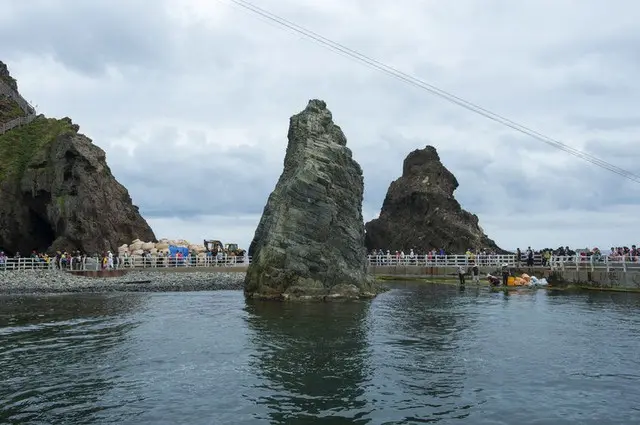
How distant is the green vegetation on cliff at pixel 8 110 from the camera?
99006 millimetres

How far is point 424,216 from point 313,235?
168 ft

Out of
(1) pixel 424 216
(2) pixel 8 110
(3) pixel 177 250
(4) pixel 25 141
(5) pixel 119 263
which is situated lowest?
(5) pixel 119 263

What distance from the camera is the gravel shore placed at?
4909 cm

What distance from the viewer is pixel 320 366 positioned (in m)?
19.0

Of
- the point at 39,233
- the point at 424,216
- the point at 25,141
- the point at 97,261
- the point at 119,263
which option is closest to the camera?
the point at 97,261

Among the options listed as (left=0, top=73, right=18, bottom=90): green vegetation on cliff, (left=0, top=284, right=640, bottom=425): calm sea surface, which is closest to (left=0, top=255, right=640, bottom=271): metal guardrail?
(left=0, top=284, right=640, bottom=425): calm sea surface

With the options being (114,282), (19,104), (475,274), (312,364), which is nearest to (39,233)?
(114,282)

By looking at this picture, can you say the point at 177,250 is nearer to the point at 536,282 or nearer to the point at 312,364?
the point at 536,282

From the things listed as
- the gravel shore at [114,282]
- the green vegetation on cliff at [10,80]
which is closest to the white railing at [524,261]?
the gravel shore at [114,282]

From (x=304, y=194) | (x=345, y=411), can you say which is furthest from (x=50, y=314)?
(x=345, y=411)

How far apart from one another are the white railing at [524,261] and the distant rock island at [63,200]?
3730cm

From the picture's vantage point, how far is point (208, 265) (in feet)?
229

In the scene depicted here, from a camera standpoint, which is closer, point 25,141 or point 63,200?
point 63,200

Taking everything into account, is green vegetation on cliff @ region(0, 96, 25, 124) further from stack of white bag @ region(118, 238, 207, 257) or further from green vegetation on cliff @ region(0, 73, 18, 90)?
stack of white bag @ region(118, 238, 207, 257)
